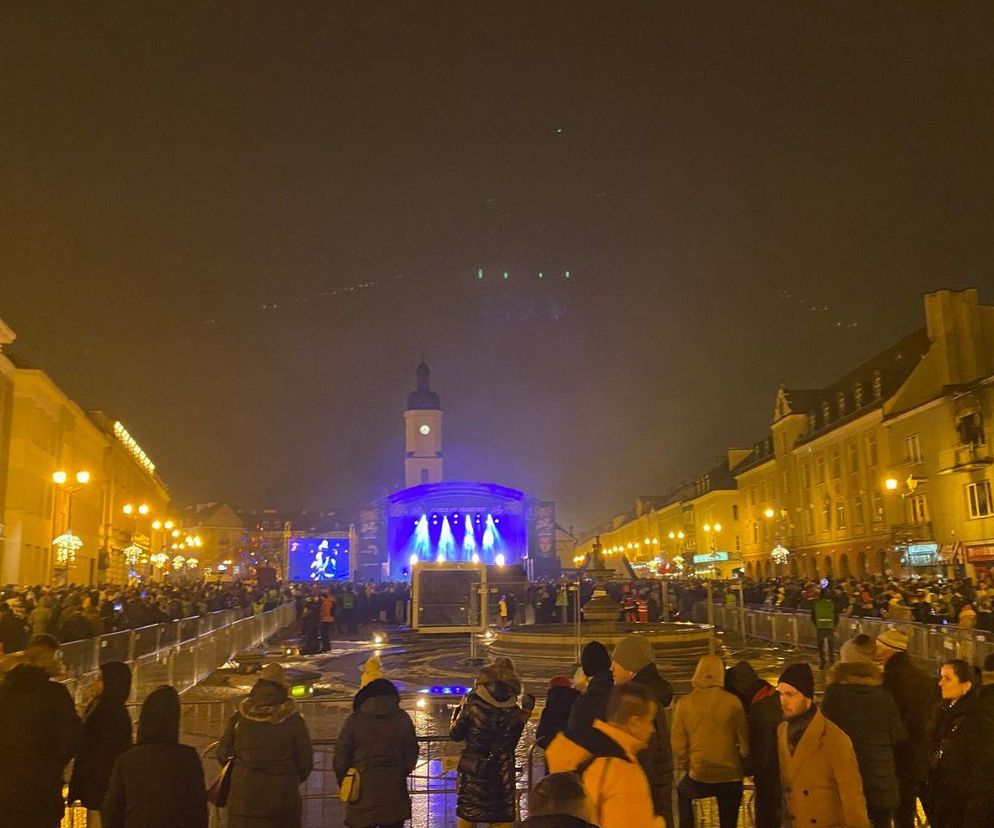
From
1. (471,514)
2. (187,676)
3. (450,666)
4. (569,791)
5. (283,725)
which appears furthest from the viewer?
(471,514)

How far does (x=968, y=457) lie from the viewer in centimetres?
3922

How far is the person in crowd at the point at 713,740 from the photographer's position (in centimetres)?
630

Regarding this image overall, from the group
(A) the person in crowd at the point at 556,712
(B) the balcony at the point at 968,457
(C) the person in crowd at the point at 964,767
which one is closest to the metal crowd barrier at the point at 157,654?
(A) the person in crowd at the point at 556,712

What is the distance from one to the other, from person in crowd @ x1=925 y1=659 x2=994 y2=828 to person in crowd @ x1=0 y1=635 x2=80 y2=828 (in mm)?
5692

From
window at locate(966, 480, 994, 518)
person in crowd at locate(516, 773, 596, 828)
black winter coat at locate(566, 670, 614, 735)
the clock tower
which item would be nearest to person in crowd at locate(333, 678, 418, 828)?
black winter coat at locate(566, 670, 614, 735)

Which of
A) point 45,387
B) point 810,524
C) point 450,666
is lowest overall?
point 450,666

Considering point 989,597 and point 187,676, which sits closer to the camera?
point 187,676

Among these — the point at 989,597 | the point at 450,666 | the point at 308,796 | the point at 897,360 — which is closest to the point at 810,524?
the point at 897,360

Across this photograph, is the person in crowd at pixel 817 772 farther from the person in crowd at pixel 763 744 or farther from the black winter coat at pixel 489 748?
the black winter coat at pixel 489 748

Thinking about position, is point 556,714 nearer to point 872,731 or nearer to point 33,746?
point 872,731

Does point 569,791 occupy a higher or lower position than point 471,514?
lower

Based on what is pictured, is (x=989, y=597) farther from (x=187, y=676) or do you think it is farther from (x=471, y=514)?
(x=471, y=514)

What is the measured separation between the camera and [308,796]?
26.5ft

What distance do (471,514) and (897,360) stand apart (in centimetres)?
3526
